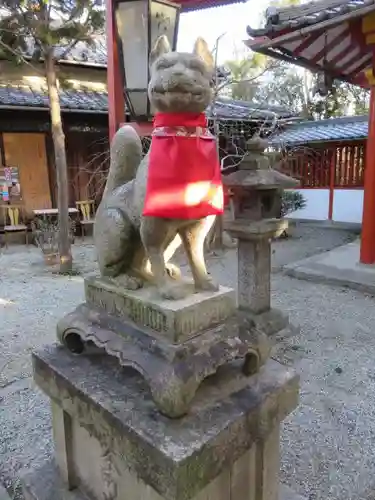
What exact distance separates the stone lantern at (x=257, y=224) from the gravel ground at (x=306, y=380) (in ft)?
1.58

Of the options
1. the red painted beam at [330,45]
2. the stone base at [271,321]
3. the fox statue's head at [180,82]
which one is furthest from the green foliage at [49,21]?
the fox statue's head at [180,82]

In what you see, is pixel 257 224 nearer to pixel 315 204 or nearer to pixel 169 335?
pixel 169 335

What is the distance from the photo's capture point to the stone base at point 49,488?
1830 millimetres

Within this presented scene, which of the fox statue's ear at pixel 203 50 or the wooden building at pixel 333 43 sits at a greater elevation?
the wooden building at pixel 333 43

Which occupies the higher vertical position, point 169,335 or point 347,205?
point 169,335

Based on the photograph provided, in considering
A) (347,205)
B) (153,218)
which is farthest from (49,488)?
(347,205)

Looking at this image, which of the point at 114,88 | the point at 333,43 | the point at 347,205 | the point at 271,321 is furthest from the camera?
the point at 347,205

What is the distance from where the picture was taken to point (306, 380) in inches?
134

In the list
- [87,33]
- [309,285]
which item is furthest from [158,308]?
[87,33]

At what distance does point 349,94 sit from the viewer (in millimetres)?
19938

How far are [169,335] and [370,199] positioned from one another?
232 inches

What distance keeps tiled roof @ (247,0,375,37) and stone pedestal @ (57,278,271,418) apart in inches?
184

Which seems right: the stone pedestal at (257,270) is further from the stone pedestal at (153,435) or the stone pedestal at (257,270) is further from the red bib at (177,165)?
the red bib at (177,165)

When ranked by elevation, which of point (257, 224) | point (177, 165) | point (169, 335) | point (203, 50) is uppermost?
point (203, 50)
